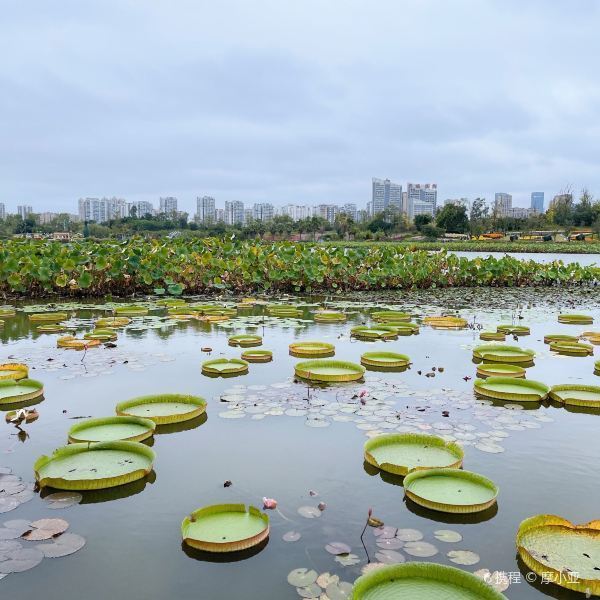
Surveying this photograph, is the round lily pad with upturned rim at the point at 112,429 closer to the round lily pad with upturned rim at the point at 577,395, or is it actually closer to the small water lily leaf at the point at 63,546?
the small water lily leaf at the point at 63,546

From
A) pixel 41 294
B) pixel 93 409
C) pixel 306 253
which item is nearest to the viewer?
pixel 93 409

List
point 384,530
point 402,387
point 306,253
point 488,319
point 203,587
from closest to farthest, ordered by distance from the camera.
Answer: point 203,587
point 384,530
point 402,387
point 488,319
point 306,253

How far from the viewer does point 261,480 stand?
2.96 metres

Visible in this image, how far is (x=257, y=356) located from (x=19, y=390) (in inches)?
83.1

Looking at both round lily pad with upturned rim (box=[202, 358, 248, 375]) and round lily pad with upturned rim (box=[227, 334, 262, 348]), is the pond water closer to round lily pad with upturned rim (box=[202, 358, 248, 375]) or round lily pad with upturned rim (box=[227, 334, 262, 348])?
round lily pad with upturned rim (box=[202, 358, 248, 375])

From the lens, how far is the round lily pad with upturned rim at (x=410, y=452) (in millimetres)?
3014

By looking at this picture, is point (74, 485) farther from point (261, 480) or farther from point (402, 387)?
point (402, 387)

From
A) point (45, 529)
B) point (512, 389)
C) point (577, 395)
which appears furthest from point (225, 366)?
point (577, 395)

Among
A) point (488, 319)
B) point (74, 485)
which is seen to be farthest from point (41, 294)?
point (74, 485)

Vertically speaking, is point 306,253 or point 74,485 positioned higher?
point 306,253

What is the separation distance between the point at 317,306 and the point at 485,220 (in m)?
59.0

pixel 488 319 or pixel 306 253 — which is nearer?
pixel 488 319

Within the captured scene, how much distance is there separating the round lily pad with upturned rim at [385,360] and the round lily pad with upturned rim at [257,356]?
91 centimetres

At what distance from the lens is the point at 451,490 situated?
275cm
